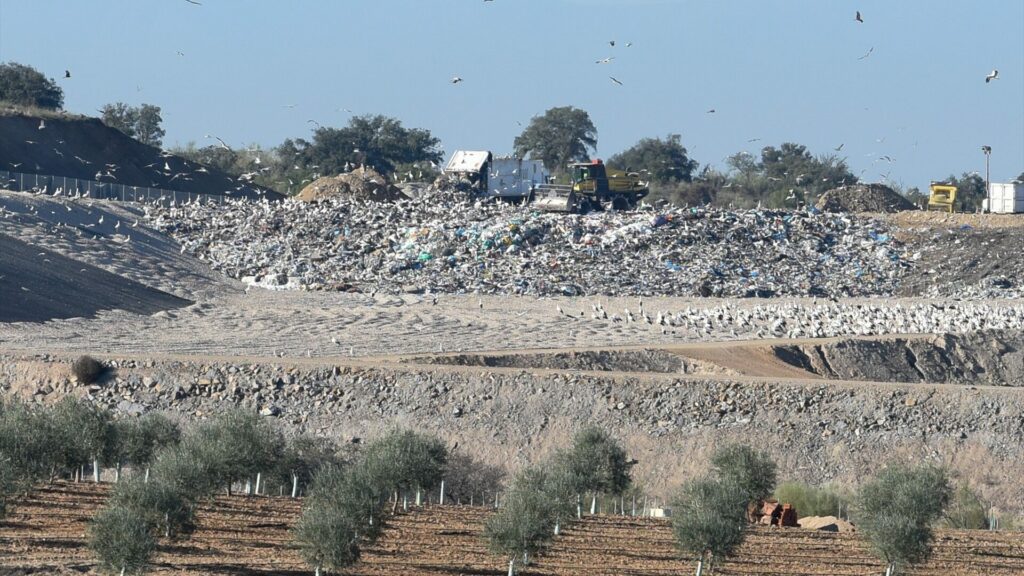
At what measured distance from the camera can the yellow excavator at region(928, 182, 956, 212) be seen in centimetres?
6406

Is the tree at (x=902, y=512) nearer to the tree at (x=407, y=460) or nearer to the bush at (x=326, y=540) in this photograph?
the tree at (x=407, y=460)

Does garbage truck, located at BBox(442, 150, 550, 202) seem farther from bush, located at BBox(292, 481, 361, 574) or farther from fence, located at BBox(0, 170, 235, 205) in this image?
bush, located at BBox(292, 481, 361, 574)

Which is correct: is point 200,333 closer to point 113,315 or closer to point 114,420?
point 113,315

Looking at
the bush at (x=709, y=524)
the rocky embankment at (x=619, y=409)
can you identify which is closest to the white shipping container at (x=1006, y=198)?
the rocky embankment at (x=619, y=409)

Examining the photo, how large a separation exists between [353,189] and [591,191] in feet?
31.1

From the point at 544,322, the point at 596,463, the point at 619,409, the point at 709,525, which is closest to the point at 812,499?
the point at 596,463

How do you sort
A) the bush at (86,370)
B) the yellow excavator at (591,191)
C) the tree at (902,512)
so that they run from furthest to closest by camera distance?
1. the yellow excavator at (591,191)
2. the bush at (86,370)
3. the tree at (902,512)

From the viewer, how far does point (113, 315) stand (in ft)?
131

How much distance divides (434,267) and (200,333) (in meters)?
12.5

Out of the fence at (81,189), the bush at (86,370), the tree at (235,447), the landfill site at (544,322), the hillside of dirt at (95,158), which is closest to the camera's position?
the tree at (235,447)

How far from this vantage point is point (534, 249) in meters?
51.8

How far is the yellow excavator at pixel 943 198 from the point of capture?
64062 mm

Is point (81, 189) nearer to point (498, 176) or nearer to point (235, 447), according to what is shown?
point (498, 176)

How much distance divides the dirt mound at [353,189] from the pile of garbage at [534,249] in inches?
197
